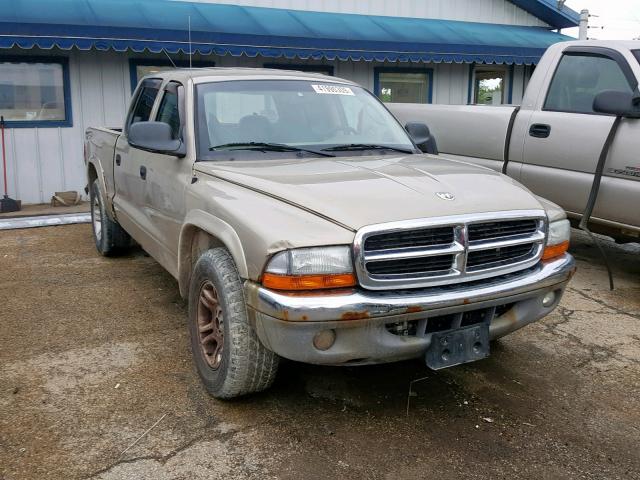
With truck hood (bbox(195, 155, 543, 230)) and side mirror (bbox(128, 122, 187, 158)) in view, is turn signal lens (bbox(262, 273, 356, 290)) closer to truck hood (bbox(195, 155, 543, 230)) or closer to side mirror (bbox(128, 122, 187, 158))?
truck hood (bbox(195, 155, 543, 230))

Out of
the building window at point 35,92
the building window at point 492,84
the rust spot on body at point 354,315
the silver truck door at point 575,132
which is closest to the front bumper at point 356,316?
the rust spot on body at point 354,315

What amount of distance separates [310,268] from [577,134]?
149 inches

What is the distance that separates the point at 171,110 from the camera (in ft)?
14.7

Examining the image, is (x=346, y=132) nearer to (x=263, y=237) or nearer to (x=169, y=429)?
(x=263, y=237)

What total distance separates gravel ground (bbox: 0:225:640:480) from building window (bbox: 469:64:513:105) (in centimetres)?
933

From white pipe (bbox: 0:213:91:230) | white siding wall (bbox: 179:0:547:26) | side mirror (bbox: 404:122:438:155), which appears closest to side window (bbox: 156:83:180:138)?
side mirror (bbox: 404:122:438:155)

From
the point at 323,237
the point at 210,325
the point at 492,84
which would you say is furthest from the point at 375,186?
the point at 492,84

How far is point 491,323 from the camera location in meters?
3.20

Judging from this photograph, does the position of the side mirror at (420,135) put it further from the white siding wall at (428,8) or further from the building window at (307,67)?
the white siding wall at (428,8)

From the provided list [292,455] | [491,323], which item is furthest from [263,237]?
[491,323]

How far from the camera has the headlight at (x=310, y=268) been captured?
2.74 metres

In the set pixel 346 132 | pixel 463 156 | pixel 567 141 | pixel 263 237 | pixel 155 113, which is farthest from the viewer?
pixel 463 156

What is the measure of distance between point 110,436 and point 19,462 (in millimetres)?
410

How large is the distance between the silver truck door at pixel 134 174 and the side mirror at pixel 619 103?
3.52 m
